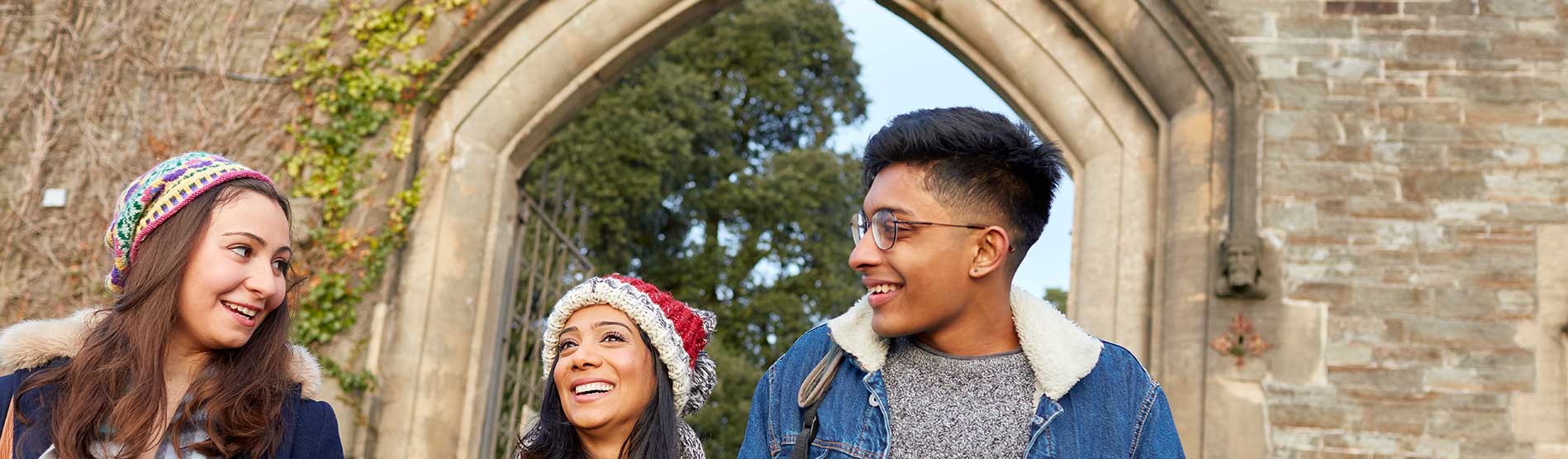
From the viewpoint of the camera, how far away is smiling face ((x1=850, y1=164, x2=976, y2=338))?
78.7 inches

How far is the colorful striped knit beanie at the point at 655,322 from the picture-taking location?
106 inches

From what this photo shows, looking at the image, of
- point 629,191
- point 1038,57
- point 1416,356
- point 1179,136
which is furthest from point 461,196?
point 629,191

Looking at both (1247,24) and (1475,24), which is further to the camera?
(1247,24)

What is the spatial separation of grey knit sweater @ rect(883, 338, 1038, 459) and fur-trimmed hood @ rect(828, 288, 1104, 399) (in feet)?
0.09

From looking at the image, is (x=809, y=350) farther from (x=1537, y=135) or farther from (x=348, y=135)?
(x=1537, y=135)

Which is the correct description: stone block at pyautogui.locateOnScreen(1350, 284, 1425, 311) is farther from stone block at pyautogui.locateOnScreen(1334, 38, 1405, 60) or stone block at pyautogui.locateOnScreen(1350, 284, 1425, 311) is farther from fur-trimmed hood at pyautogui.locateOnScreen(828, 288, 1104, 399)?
fur-trimmed hood at pyautogui.locateOnScreen(828, 288, 1104, 399)

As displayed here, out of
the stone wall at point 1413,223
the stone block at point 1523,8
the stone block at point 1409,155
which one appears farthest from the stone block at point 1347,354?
the stone block at point 1523,8

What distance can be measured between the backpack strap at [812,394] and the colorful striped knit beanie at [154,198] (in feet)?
3.40

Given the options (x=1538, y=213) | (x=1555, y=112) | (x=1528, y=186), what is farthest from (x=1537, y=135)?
(x=1538, y=213)

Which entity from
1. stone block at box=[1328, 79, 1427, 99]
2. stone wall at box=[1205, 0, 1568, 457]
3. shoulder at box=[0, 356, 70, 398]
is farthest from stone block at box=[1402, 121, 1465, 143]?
shoulder at box=[0, 356, 70, 398]

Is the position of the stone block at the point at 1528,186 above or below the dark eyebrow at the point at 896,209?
above

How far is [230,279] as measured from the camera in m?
2.22

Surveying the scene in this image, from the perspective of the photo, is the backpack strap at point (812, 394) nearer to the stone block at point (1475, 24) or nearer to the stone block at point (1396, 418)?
the stone block at point (1396, 418)

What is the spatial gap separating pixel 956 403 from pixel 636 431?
876 millimetres
